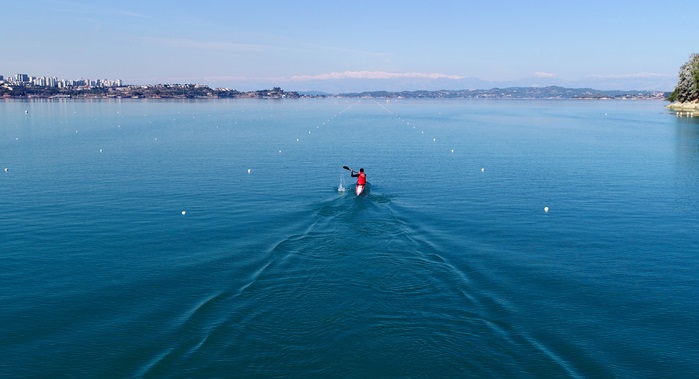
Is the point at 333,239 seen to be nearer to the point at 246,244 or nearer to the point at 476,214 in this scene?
the point at 246,244

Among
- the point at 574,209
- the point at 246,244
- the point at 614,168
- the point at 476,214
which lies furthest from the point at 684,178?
the point at 246,244

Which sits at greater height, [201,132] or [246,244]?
[201,132]

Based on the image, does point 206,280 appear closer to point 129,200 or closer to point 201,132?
point 129,200

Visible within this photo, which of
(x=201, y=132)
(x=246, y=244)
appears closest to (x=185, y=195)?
(x=246, y=244)

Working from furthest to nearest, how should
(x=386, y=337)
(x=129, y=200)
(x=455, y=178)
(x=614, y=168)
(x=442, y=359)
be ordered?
(x=614, y=168) < (x=455, y=178) < (x=129, y=200) < (x=386, y=337) < (x=442, y=359)

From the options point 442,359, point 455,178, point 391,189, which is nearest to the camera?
point 442,359

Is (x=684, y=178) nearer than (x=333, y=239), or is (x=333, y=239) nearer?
(x=333, y=239)
